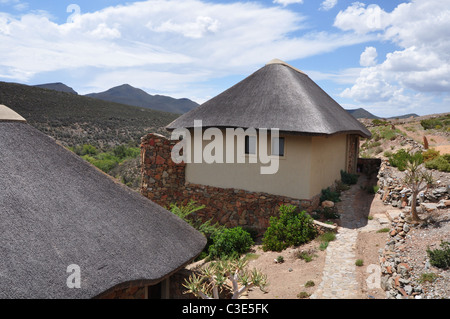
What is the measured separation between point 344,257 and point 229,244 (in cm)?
340

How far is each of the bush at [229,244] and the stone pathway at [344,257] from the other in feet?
8.56

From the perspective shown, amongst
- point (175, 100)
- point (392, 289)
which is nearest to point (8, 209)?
point (392, 289)

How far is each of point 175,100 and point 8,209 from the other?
421 feet

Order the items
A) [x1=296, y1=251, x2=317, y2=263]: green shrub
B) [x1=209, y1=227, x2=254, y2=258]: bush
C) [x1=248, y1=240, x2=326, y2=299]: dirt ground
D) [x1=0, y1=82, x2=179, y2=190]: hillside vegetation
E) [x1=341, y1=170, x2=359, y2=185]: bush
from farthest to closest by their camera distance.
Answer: [x1=0, y1=82, x2=179, y2=190]: hillside vegetation < [x1=341, y1=170, x2=359, y2=185]: bush < [x1=209, y1=227, x2=254, y2=258]: bush < [x1=296, y1=251, x2=317, y2=263]: green shrub < [x1=248, y1=240, x2=326, y2=299]: dirt ground

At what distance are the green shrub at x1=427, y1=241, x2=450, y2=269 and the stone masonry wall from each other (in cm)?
487

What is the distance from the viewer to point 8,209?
416 centimetres

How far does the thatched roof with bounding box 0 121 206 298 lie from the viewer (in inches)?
148

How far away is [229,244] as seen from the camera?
10086 mm

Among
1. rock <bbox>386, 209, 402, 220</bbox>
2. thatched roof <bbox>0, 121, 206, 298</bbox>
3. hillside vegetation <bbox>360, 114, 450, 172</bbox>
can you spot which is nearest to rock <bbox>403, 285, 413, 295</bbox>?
thatched roof <bbox>0, 121, 206, 298</bbox>

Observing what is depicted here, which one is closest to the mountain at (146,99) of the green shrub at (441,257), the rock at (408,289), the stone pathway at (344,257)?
the stone pathway at (344,257)

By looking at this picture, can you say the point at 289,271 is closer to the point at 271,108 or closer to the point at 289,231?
the point at 289,231

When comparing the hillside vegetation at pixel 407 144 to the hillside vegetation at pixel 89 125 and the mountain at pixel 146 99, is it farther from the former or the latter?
the mountain at pixel 146 99

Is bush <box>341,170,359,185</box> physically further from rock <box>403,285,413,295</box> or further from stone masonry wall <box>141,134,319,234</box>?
rock <box>403,285,413,295</box>

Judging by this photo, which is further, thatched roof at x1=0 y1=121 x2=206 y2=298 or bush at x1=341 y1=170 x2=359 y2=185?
bush at x1=341 y1=170 x2=359 y2=185
